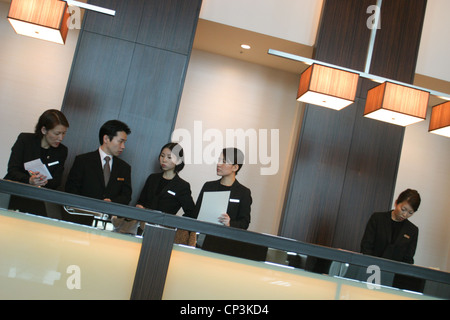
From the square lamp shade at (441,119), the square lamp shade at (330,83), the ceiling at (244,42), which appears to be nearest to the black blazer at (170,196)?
the square lamp shade at (330,83)

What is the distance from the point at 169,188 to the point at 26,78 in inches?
138

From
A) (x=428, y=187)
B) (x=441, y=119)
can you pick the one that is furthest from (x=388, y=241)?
(x=428, y=187)

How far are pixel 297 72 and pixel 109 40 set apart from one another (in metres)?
2.97

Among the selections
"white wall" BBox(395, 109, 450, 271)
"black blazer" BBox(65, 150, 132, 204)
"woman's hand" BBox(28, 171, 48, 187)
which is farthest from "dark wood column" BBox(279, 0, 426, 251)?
"woman's hand" BBox(28, 171, 48, 187)

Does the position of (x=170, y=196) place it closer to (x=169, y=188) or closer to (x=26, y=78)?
(x=169, y=188)

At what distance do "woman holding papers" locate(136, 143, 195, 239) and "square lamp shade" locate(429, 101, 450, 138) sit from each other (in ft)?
7.31

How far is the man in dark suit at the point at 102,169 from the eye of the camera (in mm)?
3953

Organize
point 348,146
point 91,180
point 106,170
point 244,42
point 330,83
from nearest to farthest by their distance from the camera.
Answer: point 330,83 → point 91,180 → point 106,170 → point 348,146 → point 244,42

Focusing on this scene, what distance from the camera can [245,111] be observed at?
672 cm

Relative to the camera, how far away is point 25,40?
6.38 meters

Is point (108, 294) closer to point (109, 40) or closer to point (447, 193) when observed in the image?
point (109, 40)

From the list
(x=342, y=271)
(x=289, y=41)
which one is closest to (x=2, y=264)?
(x=342, y=271)

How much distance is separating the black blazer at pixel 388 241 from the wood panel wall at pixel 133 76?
2.28 metres

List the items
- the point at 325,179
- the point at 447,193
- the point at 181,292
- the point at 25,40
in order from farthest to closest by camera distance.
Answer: the point at 447,193 < the point at 25,40 < the point at 325,179 < the point at 181,292
